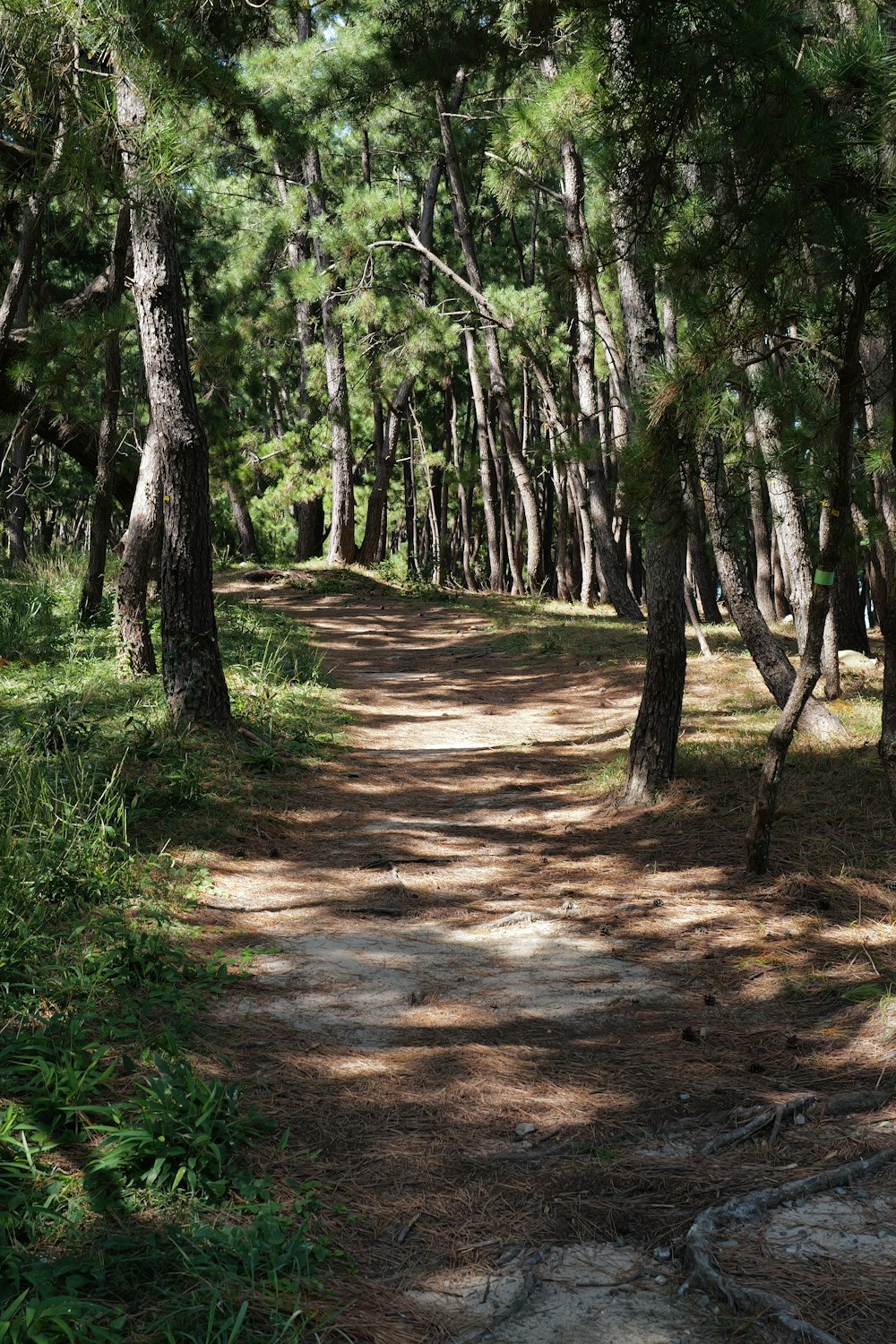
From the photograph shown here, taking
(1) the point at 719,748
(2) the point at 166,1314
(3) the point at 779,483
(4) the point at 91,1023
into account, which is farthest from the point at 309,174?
(2) the point at 166,1314

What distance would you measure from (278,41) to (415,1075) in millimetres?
16506

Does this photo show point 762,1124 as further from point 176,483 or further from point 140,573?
point 140,573

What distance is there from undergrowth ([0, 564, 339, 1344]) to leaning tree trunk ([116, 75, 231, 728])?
0.66 metres

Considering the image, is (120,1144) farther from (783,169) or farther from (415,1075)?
(783,169)

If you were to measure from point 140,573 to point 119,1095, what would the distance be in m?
6.35

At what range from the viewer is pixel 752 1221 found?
8.43 ft

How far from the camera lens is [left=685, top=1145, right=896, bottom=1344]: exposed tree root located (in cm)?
219

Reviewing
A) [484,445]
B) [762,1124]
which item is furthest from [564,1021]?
[484,445]

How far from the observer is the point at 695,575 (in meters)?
21.5

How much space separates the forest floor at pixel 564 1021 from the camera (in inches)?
95.8

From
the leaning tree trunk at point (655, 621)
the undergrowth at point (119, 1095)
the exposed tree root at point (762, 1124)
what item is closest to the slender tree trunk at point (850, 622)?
the leaning tree trunk at point (655, 621)

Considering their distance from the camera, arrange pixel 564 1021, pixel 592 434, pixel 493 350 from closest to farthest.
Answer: pixel 564 1021, pixel 592 434, pixel 493 350

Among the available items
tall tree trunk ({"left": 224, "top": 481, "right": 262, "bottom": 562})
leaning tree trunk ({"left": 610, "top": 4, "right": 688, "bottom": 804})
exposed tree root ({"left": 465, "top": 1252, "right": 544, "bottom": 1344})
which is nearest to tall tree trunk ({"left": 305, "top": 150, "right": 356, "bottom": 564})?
tall tree trunk ({"left": 224, "top": 481, "right": 262, "bottom": 562})

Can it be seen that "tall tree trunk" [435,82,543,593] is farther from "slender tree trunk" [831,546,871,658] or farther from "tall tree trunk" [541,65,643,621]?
"slender tree trunk" [831,546,871,658]
